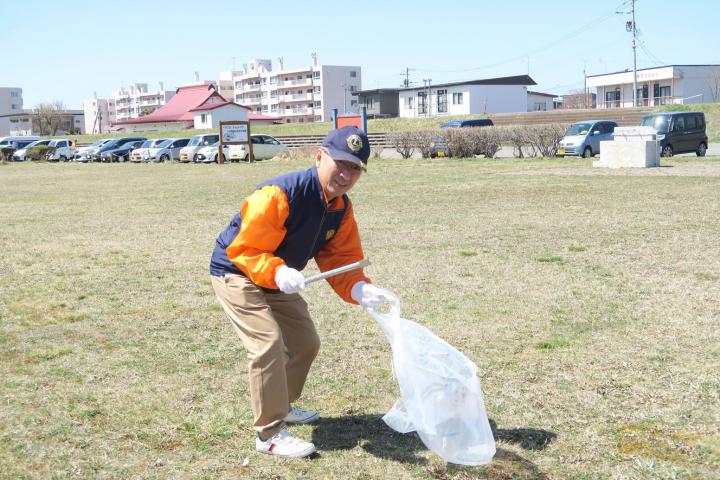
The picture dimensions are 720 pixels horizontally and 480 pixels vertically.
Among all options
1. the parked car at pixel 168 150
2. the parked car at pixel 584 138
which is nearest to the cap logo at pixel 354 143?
the parked car at pixel 584 138

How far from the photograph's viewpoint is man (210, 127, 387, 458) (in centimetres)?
348

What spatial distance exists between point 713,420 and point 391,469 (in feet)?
5.72

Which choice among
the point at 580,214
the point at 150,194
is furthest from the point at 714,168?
the point at 150,194

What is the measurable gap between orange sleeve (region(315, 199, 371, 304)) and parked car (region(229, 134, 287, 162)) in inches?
1212

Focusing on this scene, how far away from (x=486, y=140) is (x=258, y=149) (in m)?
11.6

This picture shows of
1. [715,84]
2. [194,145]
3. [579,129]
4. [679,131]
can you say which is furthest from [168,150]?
[715,84]

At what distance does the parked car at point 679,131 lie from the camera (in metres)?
24.3

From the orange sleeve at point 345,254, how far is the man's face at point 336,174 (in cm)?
31

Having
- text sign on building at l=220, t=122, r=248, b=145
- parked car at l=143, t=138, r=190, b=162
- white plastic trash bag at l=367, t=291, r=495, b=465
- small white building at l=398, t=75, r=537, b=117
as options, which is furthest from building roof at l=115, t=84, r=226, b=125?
white plastic trash bag at l=367, t=291, r=495, b=465

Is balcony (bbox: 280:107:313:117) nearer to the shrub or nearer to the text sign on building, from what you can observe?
the text sign on building

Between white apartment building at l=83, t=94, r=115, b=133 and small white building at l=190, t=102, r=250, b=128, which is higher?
white apartment building at l=83, t=94, r=115, b=133

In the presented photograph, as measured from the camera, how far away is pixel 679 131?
24625mm

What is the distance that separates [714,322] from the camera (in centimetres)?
581

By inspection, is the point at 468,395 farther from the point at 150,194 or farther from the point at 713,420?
the point at 150,194
